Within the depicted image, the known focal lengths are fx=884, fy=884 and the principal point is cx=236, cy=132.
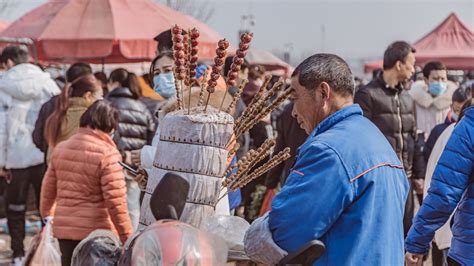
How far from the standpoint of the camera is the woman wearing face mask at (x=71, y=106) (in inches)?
289

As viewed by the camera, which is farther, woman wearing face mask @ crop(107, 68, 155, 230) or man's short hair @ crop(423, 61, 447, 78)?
man's short hair @ crop(423, 61, 447, 78)

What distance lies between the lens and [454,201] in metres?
4.41

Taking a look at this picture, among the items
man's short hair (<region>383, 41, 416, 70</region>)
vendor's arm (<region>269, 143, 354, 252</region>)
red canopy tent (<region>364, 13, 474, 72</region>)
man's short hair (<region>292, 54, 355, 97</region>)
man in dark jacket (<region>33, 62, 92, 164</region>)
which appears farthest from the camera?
red canopy tent (<region>364, 13, 474, 72</region>)

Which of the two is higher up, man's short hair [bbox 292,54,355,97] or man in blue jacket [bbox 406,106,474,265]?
man's short hair [bbox 292,54,355,97]

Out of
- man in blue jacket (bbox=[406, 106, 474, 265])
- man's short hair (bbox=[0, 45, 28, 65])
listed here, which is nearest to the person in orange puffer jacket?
man in blue jacket (bbox=[406, 106, 474, 265])

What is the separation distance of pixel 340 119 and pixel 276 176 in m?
5.51

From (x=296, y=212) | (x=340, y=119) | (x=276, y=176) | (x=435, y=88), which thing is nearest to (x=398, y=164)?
(x=340, y=119)

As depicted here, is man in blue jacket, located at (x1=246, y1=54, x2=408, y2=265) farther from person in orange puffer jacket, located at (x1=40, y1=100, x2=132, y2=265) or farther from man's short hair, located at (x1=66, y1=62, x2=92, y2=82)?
man's short hair, located at (x1=66, y1=62, x2=92, y2=82)

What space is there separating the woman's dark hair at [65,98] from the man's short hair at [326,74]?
4.42 m

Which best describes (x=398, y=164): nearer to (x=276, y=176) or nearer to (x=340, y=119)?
(x=340, y=119)

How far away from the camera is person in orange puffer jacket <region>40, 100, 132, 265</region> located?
585 centimetres

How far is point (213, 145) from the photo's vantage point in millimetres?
3326

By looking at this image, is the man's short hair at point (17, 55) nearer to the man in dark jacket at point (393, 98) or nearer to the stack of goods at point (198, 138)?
the man in dark jacket at point (393, 98)

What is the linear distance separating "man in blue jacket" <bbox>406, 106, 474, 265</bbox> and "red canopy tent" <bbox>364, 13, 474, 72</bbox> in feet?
51.9
